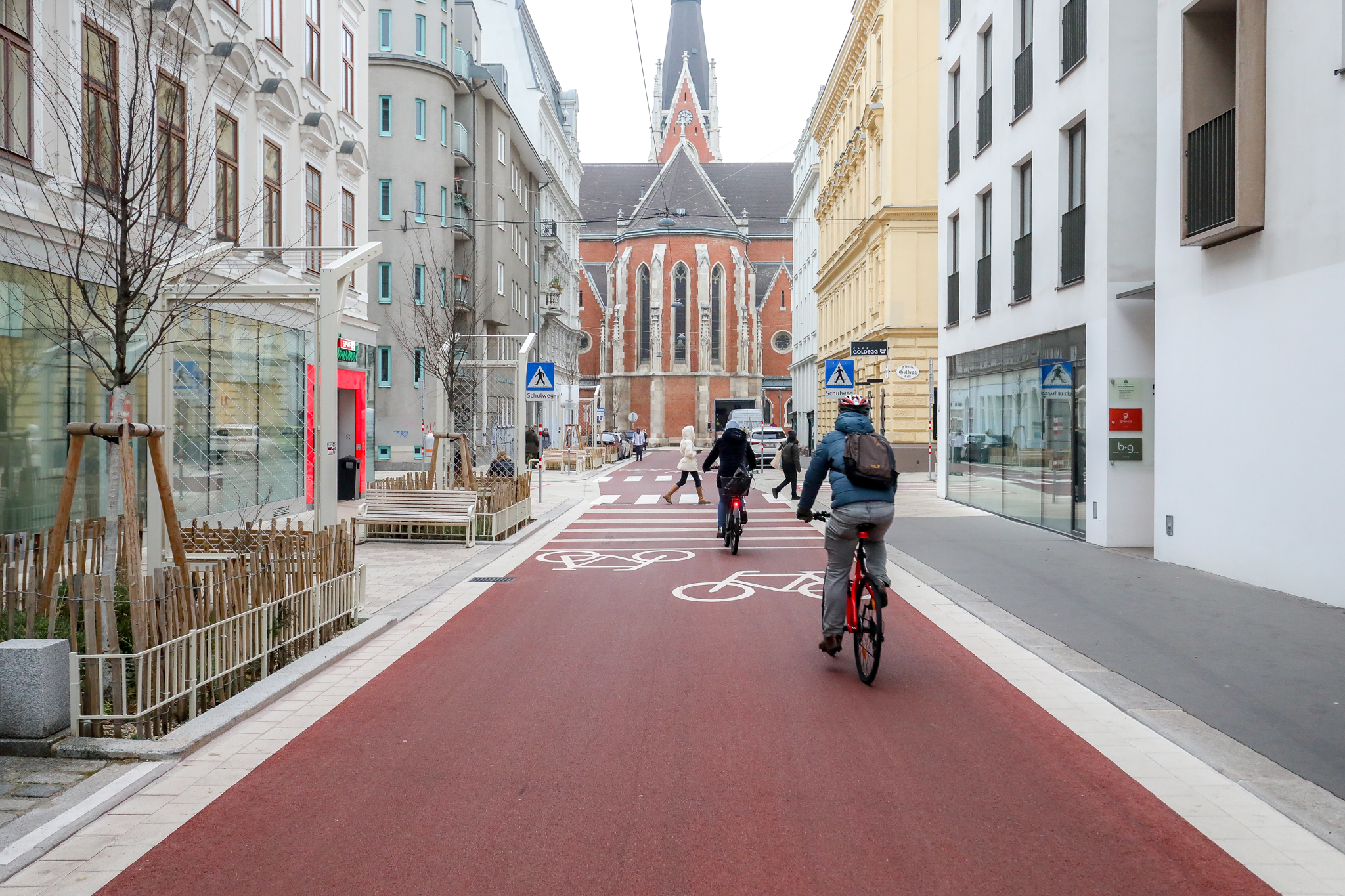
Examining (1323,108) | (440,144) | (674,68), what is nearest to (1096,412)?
(1323,108)

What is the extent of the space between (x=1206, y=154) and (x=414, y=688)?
9683 millimetres

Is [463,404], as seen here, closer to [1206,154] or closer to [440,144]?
[440,144]

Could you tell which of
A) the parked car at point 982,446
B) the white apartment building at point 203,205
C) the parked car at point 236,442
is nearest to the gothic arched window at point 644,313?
the white apartment building at point 203,205

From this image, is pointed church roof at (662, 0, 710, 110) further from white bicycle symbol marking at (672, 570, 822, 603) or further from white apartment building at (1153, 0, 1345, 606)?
white bicycle symbol marking at (672, 570, 822, 603)

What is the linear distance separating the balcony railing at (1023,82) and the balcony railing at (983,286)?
2.90 meters

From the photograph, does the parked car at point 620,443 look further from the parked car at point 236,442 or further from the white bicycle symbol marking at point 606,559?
the white bicycle symbol marking at point 606,559

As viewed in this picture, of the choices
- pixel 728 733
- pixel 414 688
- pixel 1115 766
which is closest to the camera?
pixel 1115 766

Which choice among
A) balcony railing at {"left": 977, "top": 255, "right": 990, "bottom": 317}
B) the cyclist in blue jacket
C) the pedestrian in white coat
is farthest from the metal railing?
balcony railing at {"left": 977, "top": 255, "right": 990, "bottom": 317}

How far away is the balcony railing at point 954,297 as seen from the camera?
23.0 meters

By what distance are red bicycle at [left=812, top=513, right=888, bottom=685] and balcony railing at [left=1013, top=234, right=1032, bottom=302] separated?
39.6 feet

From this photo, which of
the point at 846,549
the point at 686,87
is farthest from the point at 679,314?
the point at 846,549

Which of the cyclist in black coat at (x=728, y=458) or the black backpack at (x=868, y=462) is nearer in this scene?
the black backpack at (x=868, y=462)

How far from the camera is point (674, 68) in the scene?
10206 centimetres

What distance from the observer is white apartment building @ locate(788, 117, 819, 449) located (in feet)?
185
